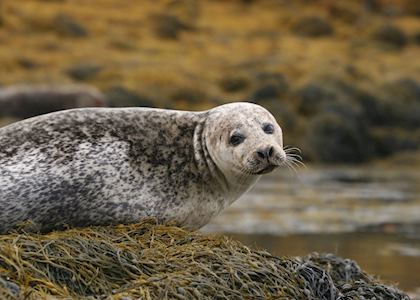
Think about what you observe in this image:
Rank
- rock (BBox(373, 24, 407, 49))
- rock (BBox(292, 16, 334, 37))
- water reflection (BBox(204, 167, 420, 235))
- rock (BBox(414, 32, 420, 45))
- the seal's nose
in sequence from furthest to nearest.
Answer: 1. rock (BBox(292, 16, 334, 37))
2. rock (BBox(414, 32, 420, 45))
3. rock (BBox(373, 24, 407, 49))
4. water reflection (BBox(204, 167, 420, 235))
5. the seal's nose

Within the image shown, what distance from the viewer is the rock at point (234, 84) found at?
3819 cm

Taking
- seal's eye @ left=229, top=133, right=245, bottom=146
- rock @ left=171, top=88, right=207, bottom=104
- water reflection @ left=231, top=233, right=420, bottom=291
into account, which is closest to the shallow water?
water reflection @ left=231, top=233, right=420, bottom=291

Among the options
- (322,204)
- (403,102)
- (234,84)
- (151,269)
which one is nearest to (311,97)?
(403,102)

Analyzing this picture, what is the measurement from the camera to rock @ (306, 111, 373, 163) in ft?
104

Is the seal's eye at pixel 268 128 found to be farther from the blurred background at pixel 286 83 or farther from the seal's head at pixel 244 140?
the blurred background at pixel 286 83

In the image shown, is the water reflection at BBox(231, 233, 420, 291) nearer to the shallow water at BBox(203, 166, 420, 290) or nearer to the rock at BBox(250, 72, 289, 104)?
the shallow water at BBox(203, 166, 420, 290)

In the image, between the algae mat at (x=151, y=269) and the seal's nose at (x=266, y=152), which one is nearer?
the algae mat at (x=151, y=269)

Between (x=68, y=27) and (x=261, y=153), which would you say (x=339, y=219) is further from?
(x=68, y=27)

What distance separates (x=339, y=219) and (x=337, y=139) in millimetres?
14211

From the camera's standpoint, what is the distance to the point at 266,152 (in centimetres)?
712

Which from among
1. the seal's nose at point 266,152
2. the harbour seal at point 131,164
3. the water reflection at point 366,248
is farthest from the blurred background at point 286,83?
the seal's nose at point 266,152

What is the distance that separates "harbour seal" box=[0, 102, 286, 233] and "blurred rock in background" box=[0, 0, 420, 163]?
22410mm

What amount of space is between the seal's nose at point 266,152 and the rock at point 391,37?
45.6m

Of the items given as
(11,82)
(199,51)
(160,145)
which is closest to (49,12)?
(199,51)
